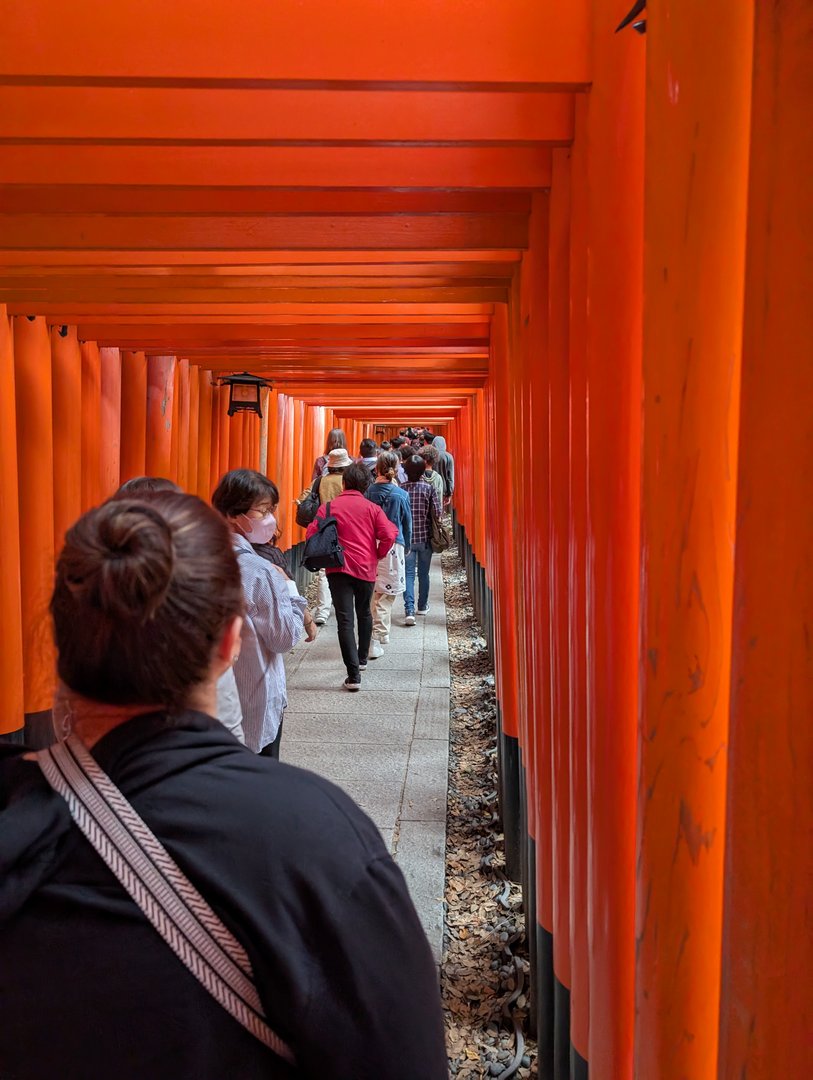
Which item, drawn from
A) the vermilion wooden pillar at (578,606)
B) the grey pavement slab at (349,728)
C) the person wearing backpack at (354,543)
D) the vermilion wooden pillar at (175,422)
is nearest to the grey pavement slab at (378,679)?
the person wearing backpack at (354,543)

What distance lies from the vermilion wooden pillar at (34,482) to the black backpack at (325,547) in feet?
7.96

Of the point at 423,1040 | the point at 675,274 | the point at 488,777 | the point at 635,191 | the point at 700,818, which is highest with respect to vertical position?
the point at 635,191

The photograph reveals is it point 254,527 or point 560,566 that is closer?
point 560,566

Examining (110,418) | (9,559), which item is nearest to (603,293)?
(9,559)

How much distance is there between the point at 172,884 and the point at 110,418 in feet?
17.1

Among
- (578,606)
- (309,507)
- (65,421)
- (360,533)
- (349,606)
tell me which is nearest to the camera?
(578,606)

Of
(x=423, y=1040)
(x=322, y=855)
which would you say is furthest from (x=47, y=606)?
(x=423, y=1040)

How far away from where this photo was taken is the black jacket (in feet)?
3.56

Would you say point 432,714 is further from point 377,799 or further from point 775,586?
point 775,586

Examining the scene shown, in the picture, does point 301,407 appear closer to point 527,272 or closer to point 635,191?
point 527,272

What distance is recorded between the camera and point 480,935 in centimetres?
418

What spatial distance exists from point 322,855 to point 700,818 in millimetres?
655

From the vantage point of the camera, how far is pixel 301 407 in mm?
12062

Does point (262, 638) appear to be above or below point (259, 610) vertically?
below
